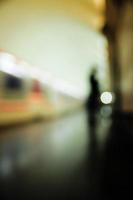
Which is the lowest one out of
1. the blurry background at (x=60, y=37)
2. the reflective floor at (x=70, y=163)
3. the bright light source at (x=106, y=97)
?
the reflective floor at (x=70, y=163)

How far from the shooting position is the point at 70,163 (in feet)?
1.68

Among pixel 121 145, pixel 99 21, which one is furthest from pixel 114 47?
pixel 121 145

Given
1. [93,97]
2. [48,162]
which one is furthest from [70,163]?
[93,97]

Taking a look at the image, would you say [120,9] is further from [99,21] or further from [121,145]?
[121,145]

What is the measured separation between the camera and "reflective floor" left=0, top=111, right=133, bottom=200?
1.14ft

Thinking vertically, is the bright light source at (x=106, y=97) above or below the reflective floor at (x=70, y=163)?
above

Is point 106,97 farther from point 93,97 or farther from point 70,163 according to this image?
point 70,163

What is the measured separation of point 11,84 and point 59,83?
0.52 ft

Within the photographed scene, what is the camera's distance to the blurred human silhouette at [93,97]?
403 millimetres

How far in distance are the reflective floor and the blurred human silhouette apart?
1 centimetres

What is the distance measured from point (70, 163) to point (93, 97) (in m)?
0.14

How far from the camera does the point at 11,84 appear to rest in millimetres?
576

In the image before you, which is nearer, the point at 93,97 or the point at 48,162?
the point at 93,97

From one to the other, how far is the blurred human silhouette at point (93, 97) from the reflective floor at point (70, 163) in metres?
0.01
